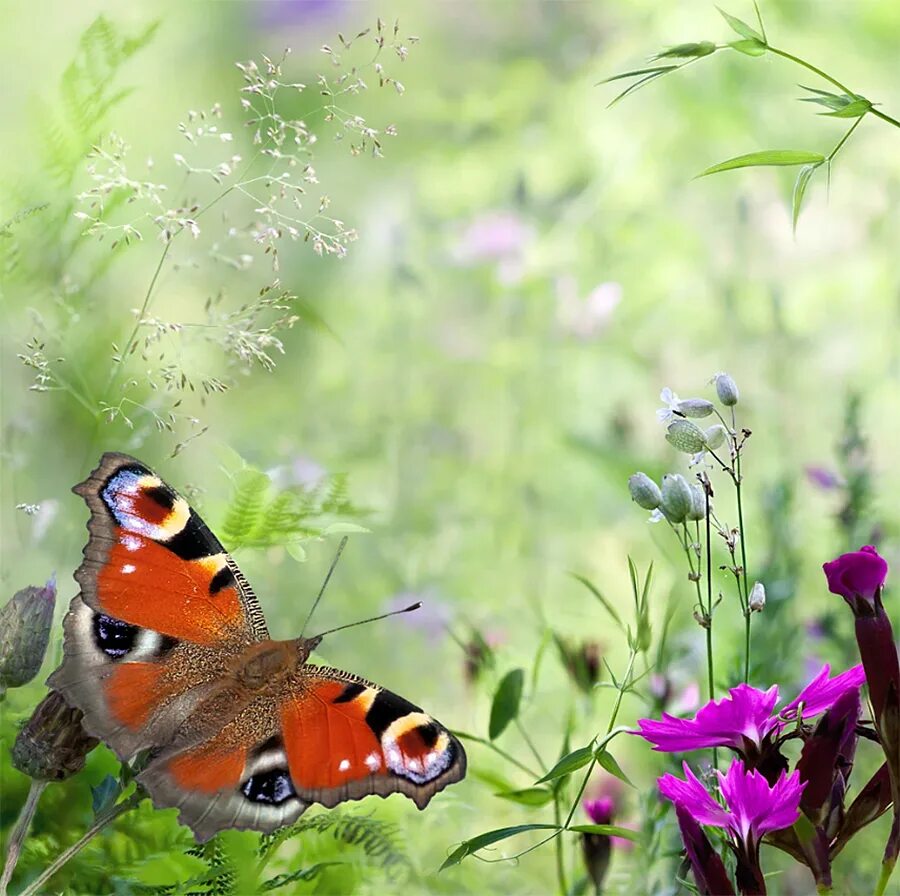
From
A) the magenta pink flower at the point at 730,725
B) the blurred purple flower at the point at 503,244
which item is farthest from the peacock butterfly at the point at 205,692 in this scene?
the blurred purple flower at the point at 503,244

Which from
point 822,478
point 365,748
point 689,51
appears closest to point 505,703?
point 365,748

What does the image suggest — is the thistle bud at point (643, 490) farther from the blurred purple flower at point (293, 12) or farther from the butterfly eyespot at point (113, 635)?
the blurred purple flower at point (293, 12)

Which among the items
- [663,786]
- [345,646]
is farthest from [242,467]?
[345,646]

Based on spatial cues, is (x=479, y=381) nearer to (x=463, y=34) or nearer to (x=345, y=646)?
(x=345, y=646)

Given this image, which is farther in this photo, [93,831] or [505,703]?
[505,703]

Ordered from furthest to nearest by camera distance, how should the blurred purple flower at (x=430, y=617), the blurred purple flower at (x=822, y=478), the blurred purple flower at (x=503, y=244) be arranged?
the blurred purple flower at (x=503, y=244) → the blurred purple flower at (x=430, y=617) → the blurred purple flower at (x=822, y=478)

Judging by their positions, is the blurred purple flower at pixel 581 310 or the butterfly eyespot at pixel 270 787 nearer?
the butterfly eyespot at pixel 270 787

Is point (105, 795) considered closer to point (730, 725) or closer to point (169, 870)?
point (169, 870)
